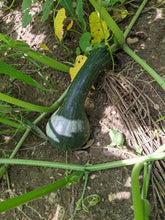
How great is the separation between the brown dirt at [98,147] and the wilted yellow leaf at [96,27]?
209mm

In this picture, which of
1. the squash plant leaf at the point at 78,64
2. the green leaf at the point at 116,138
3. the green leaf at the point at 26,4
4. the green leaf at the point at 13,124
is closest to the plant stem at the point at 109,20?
the squash plant leaf at the point at 78,64

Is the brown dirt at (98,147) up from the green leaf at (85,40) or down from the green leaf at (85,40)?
down

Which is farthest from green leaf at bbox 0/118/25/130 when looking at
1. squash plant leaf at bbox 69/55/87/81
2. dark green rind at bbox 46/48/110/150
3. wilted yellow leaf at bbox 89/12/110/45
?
wilted yellow leaf at bbox 89/12/110/45

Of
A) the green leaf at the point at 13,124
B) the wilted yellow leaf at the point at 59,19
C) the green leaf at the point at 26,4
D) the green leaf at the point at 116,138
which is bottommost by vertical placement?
the green leaf at the point at 116,138

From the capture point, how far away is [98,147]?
1.64 meters

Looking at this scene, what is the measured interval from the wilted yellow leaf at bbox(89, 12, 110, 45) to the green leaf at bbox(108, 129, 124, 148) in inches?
27.8

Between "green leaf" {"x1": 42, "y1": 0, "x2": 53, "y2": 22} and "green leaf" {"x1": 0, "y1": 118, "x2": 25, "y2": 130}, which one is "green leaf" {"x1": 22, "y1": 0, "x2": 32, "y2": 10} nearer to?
"green leaf" {"x1": 42, "y1": 0, "x2": 53, "y2": 22}

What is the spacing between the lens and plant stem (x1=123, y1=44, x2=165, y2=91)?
4.81 ft

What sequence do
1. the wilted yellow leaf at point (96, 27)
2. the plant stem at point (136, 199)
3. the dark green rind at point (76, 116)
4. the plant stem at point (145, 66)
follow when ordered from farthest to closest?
the wilted yellow leaf at point (96, 27) → the dark green rind at point (76, 116) → the plant stem at point (145, 66) → the plant stem at point (136, 199)

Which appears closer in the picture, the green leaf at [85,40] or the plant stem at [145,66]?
the plant stem at [145,66]

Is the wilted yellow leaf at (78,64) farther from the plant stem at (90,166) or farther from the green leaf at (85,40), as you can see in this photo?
the plant stem at (90,166)

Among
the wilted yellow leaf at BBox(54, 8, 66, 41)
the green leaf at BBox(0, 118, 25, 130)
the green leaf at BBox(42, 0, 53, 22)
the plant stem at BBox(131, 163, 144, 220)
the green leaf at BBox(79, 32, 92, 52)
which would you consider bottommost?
the plant stem at BBox(131, 163, 144, 220)

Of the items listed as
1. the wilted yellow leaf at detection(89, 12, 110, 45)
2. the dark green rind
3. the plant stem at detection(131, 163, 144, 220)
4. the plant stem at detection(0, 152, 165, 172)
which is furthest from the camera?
the wilted yellow leaf at detection(89, 12, 110, 45)

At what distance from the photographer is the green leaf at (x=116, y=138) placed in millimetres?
1539
